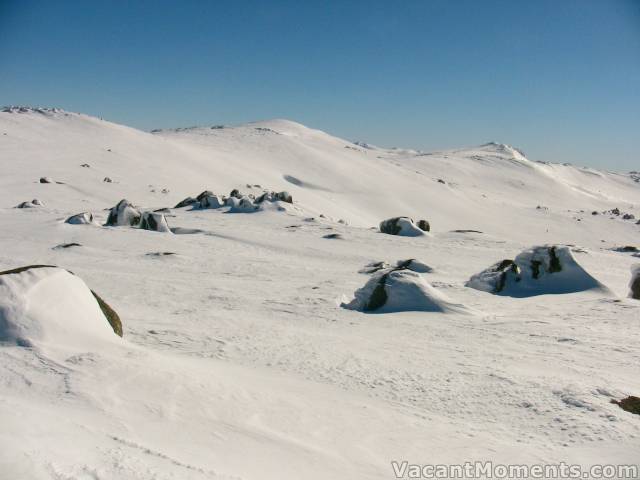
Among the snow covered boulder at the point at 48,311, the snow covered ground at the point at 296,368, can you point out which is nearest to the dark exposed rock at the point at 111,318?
the snow covered boulder at the point at 48,311

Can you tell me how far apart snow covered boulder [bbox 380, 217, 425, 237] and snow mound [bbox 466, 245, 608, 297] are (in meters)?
9.65

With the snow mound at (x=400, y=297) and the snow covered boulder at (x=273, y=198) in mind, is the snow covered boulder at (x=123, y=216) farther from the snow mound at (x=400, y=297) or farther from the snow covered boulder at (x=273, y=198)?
the snow mound at (x=400, y=297)

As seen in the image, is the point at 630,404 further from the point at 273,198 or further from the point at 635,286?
the point at 273,198

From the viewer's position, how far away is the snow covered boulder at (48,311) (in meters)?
6.20

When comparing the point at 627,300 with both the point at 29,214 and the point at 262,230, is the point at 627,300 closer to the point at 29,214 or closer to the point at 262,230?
the point at 262,230

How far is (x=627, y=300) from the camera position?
11273mm

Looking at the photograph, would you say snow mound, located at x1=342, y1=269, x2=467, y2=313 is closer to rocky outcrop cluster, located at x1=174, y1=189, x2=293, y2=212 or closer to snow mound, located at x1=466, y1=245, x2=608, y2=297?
snow mound, located at x1=466, y1=245, x2=608, y2=297

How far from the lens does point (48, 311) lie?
6.54 metres

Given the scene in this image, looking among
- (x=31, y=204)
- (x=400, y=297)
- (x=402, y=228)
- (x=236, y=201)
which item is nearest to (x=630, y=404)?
(x=400, y=297)

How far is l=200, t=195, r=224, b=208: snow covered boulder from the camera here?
98.0ft

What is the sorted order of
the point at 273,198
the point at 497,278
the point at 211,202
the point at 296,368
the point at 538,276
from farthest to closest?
the point at 273,198 < the point at 211,202 < the point at 538,276 < the point at 497,278 < the point at 296,368

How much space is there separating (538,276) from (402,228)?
10.5 metres

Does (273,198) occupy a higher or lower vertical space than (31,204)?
higher

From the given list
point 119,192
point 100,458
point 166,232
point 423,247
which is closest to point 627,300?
point 423,247
